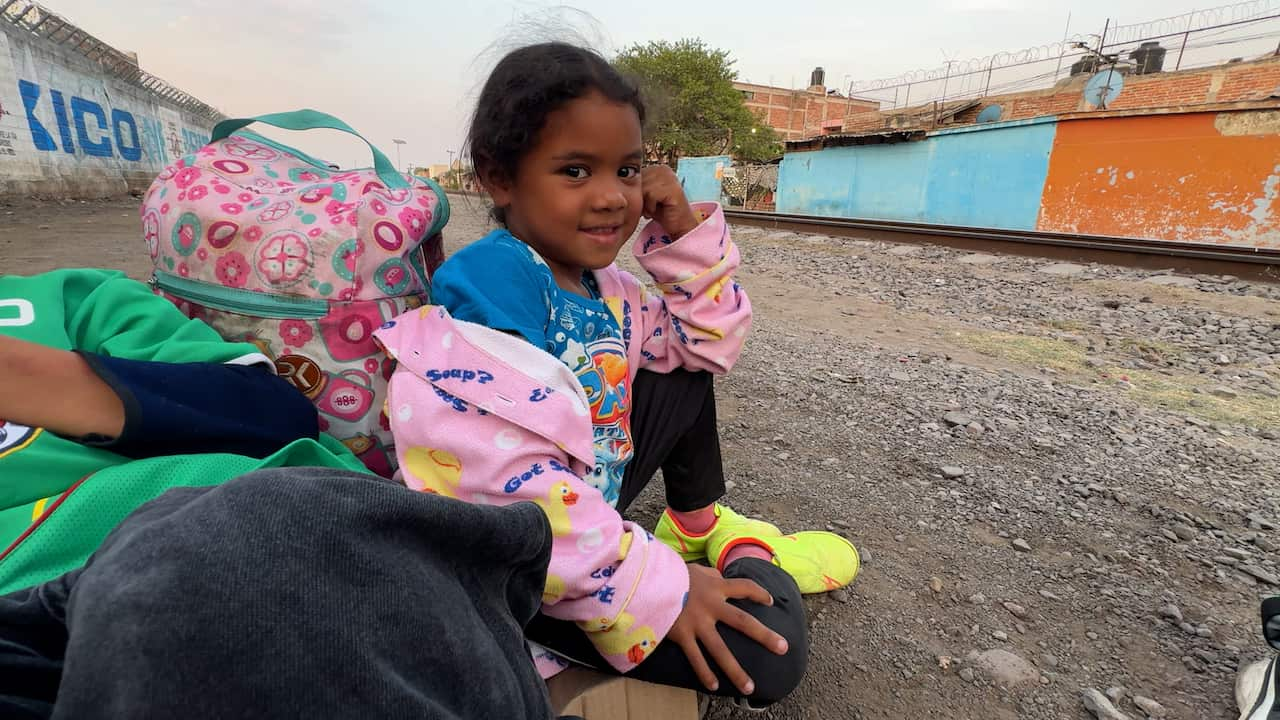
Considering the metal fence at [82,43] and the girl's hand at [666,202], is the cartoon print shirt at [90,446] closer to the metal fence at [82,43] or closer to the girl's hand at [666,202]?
the girl's hand at [666,202]

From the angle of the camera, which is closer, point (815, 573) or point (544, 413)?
point (544, 413)

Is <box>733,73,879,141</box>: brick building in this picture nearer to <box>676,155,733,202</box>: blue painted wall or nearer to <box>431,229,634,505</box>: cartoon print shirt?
<box>676,155,733,202</box>: blue painted wall

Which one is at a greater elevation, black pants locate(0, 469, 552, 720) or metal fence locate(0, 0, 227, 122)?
metal fence locate(0, 0, 227, 122)

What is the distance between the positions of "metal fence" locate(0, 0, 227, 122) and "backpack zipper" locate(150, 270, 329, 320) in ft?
51.1

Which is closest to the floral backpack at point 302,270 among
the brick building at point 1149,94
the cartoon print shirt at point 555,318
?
the cartoon print shirt at point 555,318

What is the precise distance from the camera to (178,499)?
24.3 inches

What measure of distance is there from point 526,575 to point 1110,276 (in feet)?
23.3

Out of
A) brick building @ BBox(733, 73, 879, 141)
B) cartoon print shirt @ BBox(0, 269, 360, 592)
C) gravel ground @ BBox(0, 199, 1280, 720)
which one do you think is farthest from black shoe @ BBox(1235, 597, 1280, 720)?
brick building @ BBox(733, 73, 879, 141)

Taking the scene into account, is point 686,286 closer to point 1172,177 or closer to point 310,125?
point 310,125

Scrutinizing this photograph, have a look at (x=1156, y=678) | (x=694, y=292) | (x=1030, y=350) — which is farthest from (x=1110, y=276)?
(x=694, y=292)

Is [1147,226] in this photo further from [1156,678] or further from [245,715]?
[245,715]

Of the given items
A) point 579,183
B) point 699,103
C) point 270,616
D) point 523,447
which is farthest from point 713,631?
point 699,103

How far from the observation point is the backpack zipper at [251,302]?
117 cm

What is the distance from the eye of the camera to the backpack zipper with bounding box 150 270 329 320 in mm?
1171
